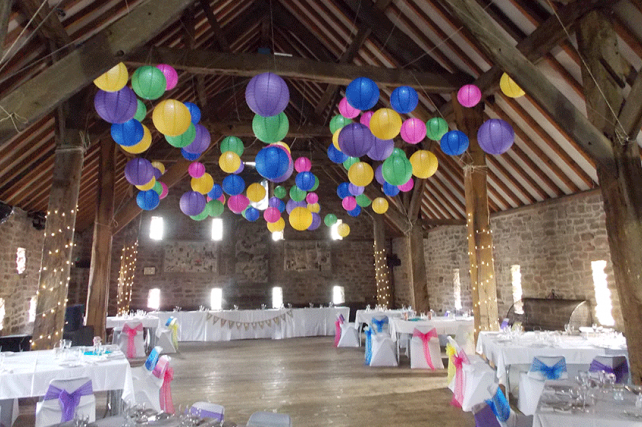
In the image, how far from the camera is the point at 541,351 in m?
4.11

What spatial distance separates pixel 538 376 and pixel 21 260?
8.98 meters

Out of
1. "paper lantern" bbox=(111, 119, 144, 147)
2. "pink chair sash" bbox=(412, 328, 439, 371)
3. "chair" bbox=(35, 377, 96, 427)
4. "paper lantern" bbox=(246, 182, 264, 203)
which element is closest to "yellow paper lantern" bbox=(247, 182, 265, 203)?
"paper lantern" bbox=(246, 182, 264, 203)

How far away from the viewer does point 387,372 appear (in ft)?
19.4

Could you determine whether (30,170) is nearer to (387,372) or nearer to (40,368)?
(40,368)

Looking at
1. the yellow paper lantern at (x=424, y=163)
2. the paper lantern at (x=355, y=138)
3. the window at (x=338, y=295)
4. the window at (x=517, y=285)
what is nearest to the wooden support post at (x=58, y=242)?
the paper lantern at (x=355, y=138)

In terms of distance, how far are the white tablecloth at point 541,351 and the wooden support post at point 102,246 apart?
5.84 m

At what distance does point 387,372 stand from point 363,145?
135 inches

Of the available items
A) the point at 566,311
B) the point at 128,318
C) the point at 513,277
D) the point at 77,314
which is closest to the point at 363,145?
the point at 566,311

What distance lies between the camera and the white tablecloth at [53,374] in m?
3.23

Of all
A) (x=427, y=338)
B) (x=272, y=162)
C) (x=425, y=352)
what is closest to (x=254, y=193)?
(x=272, y=162)

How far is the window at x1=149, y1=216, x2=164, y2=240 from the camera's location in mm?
11984

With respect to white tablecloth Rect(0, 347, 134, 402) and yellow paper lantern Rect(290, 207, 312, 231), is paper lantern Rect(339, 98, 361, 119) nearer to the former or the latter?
yellow paper lantern Rect(290, 207, 312, 231)

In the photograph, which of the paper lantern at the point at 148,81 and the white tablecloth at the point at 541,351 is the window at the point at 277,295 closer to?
the white tablecloth at the point at 541,351

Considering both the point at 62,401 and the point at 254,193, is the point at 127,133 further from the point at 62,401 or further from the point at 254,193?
the point at 62,401
